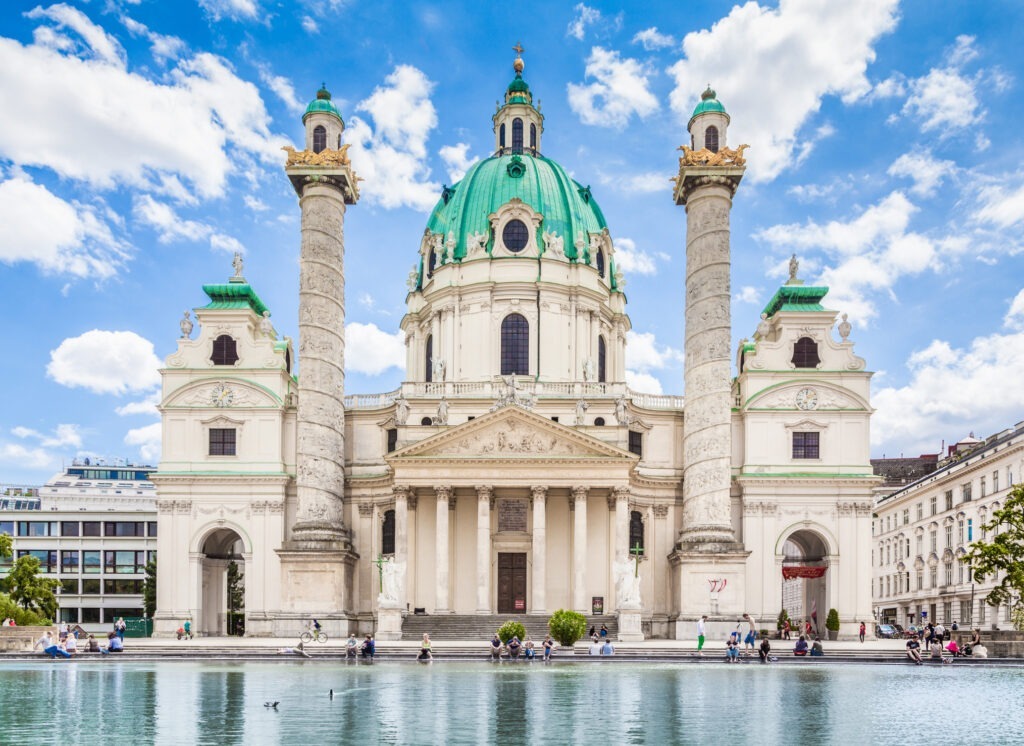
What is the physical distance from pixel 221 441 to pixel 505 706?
40.8 metres

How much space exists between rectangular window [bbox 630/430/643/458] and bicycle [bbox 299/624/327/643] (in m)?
19.5

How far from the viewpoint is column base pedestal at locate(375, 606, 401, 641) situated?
5078cm

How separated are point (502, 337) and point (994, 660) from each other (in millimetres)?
33586

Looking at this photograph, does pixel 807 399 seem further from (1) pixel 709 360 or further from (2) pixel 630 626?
(2) pixel 630 626

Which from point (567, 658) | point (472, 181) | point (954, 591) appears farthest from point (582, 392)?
point (954, 591)

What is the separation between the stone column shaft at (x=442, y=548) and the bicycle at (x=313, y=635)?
19.6 feet

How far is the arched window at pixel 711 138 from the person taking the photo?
56594 mm

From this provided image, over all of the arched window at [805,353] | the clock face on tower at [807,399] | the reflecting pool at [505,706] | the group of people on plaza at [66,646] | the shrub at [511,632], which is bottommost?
the group of people on plaza at [66,646]

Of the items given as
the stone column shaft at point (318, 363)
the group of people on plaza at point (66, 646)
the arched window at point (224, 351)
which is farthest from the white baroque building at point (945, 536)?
the group of people on plaza at point (66, 646)

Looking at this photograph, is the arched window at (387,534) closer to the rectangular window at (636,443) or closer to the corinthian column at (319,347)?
the corinthian column at (319,347)

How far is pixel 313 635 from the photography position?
49.5 metres

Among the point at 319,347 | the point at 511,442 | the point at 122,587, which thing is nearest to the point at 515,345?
the point at 511,442

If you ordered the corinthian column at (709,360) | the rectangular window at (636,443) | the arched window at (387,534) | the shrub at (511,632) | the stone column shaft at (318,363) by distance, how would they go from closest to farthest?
the shrub at (511,632) < the corinthian column at (709,360) < the stone column shaft at (318,363) < the arched window at (387,534) < the rectangular window at (636,443)

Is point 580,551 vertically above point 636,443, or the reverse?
point 636,443
